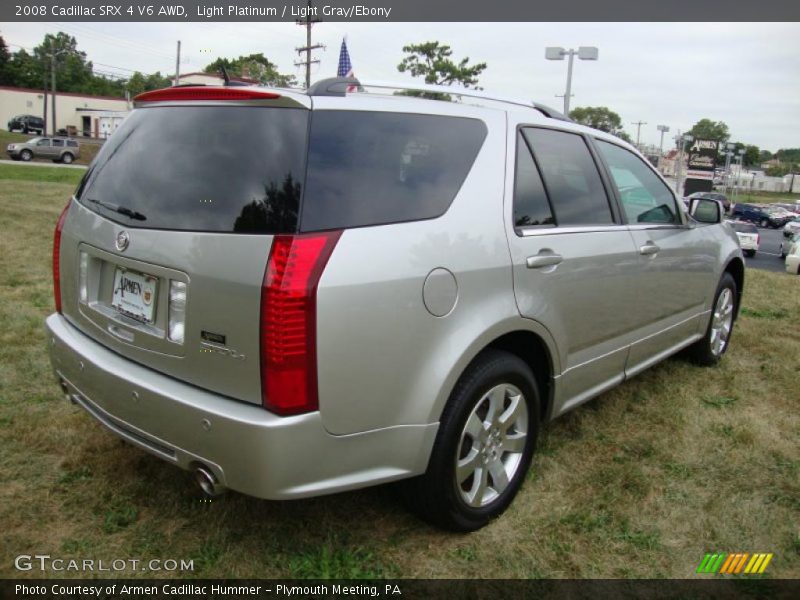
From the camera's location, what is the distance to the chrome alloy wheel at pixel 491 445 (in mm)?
2531

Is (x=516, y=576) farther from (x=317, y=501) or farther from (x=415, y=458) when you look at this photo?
(x=317, y=501)

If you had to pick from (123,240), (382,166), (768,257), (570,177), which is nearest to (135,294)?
(123,240)

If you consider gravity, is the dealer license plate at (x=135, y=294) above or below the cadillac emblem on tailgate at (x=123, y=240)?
below

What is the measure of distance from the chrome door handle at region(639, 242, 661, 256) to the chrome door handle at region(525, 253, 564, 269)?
863mm

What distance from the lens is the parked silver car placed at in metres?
33.5

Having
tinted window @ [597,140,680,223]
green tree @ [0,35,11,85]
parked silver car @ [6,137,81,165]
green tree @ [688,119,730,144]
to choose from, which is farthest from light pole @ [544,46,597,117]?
green tree @ [688,119,730,144]

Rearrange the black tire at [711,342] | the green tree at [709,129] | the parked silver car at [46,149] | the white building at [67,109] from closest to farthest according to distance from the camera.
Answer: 1. the black tire at [711,342]
2. the parked silver car at [46,149]
3. the white building at [67,109]
4. the green tree at [709,129]

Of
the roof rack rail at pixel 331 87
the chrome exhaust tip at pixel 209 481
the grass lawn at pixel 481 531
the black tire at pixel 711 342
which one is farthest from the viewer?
the black tire at pixel 711 342

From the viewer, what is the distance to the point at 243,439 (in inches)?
78.0

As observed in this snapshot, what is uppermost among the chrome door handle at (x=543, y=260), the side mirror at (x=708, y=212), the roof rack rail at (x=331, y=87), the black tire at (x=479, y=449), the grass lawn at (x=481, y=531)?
the roof rack rail at (x=331, y=87)

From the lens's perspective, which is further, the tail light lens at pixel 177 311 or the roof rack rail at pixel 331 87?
the roof rack rail at pixel 331 87

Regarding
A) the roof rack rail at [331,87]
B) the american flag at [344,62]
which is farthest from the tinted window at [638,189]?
the american flag at [344,62]

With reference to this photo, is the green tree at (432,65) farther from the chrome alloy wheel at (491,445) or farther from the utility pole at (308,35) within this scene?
the chrome alloy wheel at (491,445)

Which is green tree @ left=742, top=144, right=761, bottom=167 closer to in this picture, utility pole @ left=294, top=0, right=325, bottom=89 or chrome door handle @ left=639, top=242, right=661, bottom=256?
utility pole @ left=294, top=0, right=325, bottom=89
